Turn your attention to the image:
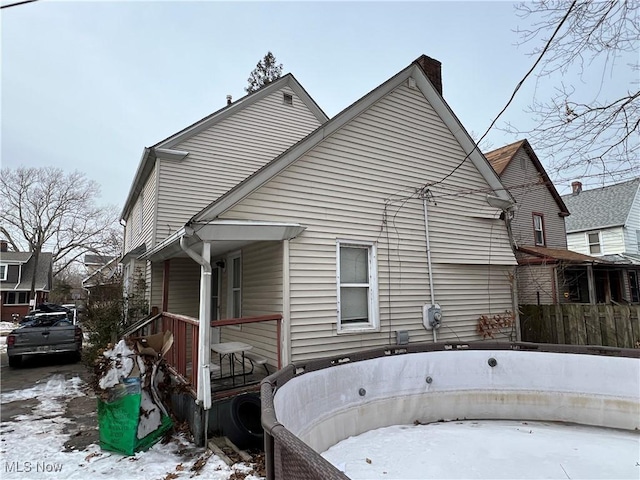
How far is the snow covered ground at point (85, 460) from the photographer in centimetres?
406

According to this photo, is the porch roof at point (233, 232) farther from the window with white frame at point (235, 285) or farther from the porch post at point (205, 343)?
the window with white frame at point (235, 285)

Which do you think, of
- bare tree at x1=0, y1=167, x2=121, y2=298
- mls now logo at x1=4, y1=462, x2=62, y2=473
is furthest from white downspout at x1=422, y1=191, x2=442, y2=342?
bare tree at x1=0, y1=167, x2=121, y2=298

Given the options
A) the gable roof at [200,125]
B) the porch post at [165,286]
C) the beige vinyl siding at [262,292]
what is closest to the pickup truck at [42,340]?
the porch post at [165,286]

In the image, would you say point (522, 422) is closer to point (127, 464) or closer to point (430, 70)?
point (127, 464)

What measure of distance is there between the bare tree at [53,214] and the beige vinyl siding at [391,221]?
39065 millimetres

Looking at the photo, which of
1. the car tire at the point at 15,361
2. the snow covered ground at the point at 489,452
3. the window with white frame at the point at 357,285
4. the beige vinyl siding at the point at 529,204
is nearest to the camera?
the snow covered ground at the point at 489,452

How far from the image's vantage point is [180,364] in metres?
6.14

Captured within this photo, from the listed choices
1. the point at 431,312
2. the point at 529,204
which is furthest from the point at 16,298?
the point at 529,204

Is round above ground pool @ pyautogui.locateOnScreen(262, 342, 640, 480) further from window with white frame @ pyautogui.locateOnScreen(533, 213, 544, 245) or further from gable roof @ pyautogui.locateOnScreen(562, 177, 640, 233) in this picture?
gable roof @ pyautogui.locateOnScreen(562, 177, 640, 233)

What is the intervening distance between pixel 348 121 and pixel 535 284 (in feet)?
40.8

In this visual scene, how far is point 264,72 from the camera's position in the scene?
22188mm

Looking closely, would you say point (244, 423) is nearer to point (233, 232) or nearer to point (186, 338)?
point (186, 338)

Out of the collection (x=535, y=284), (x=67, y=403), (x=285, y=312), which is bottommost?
(x=67, y=403)

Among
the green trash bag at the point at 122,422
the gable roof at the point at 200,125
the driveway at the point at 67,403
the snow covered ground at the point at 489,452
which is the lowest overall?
the snow covered ground at the point at 489,452
